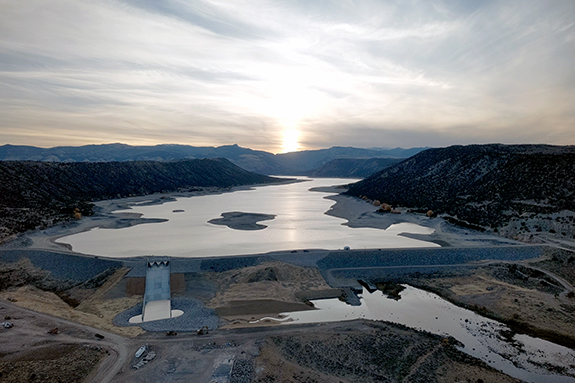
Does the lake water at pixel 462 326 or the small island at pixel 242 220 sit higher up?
the small island at pixel 242 220

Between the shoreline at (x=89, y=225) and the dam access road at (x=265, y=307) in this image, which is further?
the shoreline at (x=89, y=225)

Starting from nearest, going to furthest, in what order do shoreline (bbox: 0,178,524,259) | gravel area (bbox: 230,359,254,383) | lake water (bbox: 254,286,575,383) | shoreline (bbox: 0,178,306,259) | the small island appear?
gravel area (bbox: 230,359,254,383), lake water (bbox: 254,286,575,383), shoreline (bbox: 0,178,306,259), shoreline (bbox: 0,178,524,259), the small island

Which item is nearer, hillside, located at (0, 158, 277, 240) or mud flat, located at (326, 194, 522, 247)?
mud flat, located at (326, 194, 522, 247)

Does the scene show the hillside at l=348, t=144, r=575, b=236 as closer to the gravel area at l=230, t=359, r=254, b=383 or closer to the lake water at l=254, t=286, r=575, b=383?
the lake water at l=254, t=286, r=575, b=383

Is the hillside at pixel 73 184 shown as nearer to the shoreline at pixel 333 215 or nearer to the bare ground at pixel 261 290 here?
the shoreline at pixel 333 215

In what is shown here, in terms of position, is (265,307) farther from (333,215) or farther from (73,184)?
(73,184)

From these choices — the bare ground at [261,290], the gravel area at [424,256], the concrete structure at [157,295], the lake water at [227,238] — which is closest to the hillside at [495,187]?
the gravel area at [424,256]

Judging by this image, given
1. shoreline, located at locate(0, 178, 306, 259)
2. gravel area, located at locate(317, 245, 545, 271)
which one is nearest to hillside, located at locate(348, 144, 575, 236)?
gravel area, located at locate(317, 245, 545, 271)
